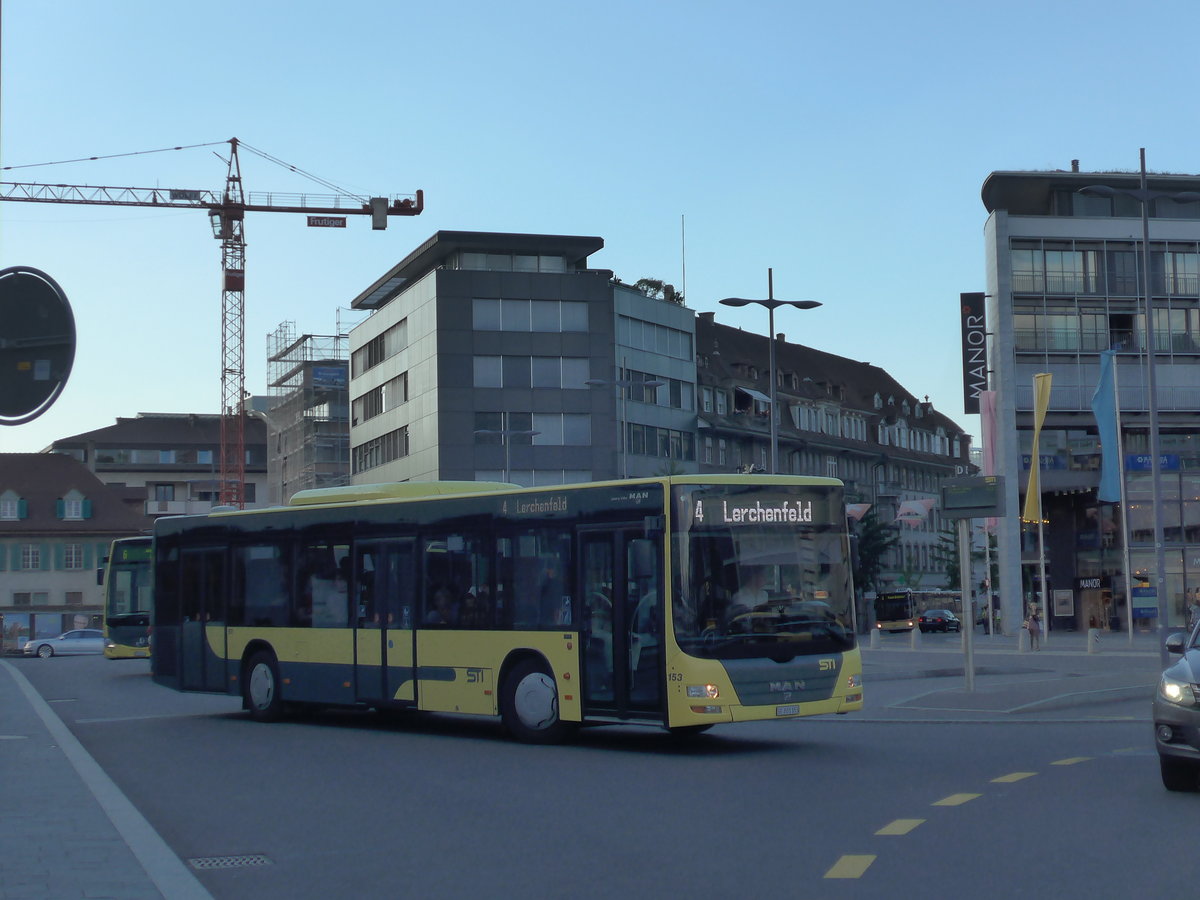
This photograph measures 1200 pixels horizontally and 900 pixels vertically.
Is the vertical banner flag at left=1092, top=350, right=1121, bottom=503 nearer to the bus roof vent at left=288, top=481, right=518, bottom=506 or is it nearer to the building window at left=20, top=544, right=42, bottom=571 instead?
the bus roof vent at left=288, top=481, right=518, bottom=506

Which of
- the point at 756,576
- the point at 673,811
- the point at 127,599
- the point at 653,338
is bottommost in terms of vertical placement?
the point at 673,811

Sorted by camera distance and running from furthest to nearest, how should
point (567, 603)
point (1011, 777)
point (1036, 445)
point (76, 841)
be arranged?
point (1036, 445) → point (567, 603) → point (1011, 777) → point (76, 841)

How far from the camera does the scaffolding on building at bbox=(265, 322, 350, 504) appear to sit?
319 ft

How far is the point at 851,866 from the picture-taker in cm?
905

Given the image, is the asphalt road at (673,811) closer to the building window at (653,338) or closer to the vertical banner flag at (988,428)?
the vertical banner flag at (988,428)

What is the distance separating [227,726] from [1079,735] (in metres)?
10.6

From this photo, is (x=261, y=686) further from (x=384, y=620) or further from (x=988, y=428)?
(x=988, y=428)

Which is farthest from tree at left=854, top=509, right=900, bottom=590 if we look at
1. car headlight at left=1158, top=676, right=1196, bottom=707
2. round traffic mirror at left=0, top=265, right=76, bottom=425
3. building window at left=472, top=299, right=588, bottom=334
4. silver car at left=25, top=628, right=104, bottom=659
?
round traffic mirror at left=0, top=265, right=76, bottom=425

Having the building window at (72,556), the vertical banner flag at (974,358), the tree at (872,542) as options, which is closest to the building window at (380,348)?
the building window at (72,556)

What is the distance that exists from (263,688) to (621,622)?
24.1 feet

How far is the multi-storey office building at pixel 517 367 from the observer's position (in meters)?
79.4

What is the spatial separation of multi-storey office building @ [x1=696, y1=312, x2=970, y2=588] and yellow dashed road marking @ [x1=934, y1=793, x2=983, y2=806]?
246ft

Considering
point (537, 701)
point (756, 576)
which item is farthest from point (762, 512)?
point (537, 701)

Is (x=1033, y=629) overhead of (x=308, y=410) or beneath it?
beneath
